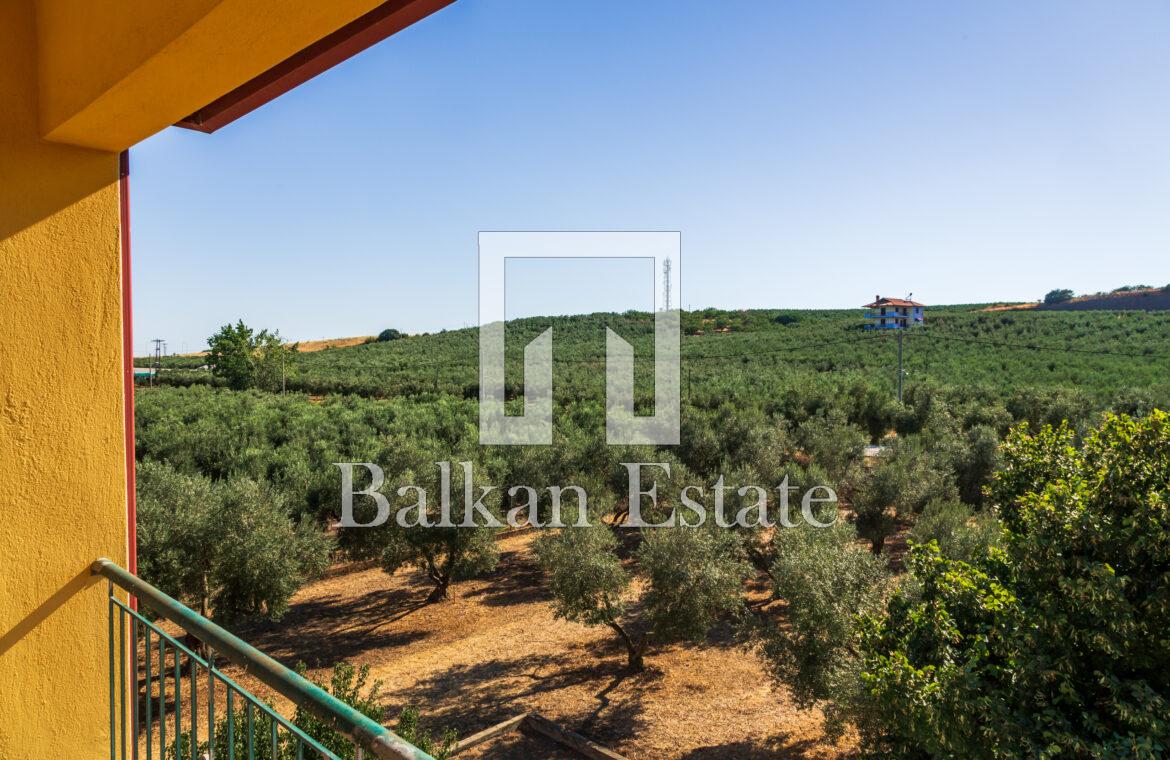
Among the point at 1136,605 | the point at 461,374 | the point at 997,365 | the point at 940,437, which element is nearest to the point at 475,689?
the point at 1136,605

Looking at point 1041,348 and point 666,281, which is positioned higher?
point 666,281

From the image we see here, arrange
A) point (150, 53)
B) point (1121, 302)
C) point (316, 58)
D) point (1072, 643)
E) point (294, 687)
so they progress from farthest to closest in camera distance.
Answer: point (1121, 302) → point (1072, 643) → point (316, 58) → point (150, 53) → point (294, 687)

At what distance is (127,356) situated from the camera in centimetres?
276

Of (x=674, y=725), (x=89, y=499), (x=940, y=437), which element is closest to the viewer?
(x=89, y=499)

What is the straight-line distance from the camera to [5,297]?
235 centimetres

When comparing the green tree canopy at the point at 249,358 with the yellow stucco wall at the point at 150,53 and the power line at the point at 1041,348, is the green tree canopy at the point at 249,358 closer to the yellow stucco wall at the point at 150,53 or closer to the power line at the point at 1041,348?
the yellow stucco wall at the point at 150,53

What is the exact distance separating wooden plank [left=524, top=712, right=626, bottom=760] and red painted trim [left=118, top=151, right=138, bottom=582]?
7563 mm

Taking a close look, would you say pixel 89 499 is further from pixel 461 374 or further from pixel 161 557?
pixel 461 374

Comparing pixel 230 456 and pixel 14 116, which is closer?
pixel 14 116

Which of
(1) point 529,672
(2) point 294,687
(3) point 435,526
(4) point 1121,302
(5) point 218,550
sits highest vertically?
(4) point 1121,302

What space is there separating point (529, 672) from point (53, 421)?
10.3 meters

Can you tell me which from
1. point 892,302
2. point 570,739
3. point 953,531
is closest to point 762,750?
point 570,739

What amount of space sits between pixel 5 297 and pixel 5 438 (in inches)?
18.9

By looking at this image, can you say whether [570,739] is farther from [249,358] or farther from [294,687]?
[249,358]
